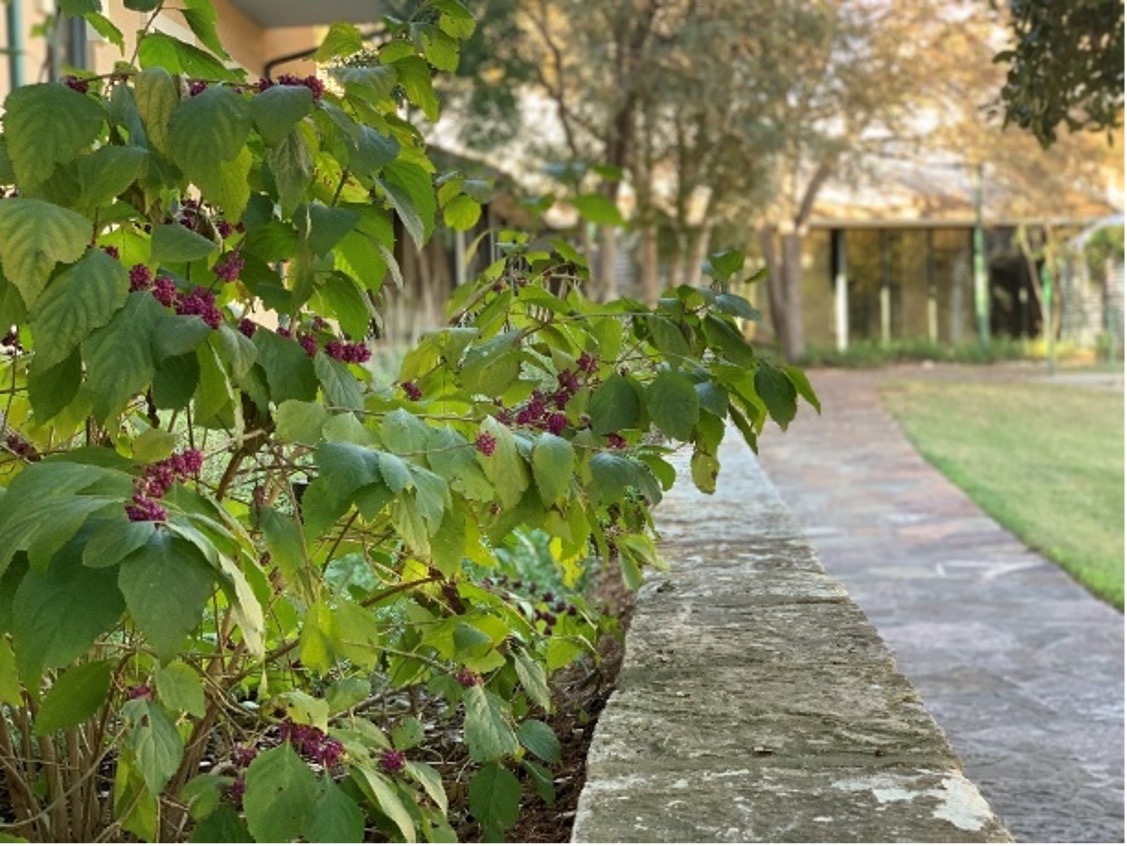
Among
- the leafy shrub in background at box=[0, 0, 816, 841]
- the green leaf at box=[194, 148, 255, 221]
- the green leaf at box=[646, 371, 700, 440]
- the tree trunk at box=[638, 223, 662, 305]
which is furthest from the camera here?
the tree trunk at box=[638, 223, 662, 305]

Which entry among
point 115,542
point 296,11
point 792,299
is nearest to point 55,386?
point 115,542

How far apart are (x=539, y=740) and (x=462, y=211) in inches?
34.7

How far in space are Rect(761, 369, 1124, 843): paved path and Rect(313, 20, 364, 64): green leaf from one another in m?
3.13

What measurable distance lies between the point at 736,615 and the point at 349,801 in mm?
1417

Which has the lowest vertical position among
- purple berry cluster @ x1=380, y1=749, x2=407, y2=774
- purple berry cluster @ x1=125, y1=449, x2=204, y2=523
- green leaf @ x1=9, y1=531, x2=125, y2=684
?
purple berry cluster @ x1=380, y1=749, x2=407, y2=774

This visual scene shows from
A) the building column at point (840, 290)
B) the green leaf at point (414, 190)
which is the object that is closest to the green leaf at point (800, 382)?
the green leaf at point (414, 190)

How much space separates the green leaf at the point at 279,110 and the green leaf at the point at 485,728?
2.38ft

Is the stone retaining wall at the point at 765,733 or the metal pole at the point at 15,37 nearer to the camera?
the stone retaining wall at the point at 765,733

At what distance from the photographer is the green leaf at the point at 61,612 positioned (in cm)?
139

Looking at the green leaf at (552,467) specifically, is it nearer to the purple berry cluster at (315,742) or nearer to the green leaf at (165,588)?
the purple berry cluster at (315,742)

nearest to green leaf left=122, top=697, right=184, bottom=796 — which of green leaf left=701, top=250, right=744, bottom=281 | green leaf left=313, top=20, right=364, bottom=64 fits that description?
green leaf left=313, top=20, right=364, bottom=64

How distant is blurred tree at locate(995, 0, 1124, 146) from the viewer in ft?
18.2

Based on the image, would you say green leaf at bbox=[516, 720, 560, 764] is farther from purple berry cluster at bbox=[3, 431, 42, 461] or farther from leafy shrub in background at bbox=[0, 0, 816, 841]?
purple berry cluster at bbox=[3, 431, 42, 461]

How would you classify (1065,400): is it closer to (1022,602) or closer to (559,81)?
(559,81)
